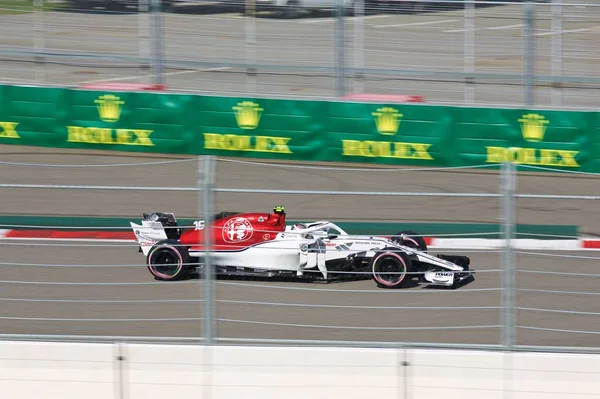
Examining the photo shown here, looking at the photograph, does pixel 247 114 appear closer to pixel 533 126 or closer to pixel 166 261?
pixel 533 126

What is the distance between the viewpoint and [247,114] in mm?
13656

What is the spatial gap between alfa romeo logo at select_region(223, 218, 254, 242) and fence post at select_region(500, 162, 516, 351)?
157 inches

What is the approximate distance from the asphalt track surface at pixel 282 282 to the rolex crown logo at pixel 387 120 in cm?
76

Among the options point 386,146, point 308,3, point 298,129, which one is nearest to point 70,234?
point 298,129

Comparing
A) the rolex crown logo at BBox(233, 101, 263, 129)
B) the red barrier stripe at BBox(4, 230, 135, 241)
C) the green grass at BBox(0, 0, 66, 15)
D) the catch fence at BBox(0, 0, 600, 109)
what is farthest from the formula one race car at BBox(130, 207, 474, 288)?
the green grass at BBox(0, 0, 66, 15)

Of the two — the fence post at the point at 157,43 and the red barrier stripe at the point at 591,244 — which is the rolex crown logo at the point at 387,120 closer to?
the fence post at the point at 157,43

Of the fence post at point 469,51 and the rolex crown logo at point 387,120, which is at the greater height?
the fence post at point 469,51

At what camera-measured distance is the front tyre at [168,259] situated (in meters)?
8.83

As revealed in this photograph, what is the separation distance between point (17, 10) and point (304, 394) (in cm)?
1055

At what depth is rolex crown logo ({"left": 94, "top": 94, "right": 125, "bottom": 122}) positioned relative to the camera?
13.8 meters

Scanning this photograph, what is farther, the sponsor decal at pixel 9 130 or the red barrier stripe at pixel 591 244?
the sponsor decal at pixel 9 130

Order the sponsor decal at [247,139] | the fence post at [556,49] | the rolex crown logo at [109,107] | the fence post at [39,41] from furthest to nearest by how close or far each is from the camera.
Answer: the fence post at [39,41] → the rolex crown logo at [109,107] → the sponsor decal at [247,139] → the fence post at [556,49]

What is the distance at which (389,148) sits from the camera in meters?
13.4

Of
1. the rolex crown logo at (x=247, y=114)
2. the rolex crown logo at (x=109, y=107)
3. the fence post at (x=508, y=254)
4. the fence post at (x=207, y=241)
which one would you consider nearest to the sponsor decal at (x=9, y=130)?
the rolex crown logo at (x=109, y=107)
